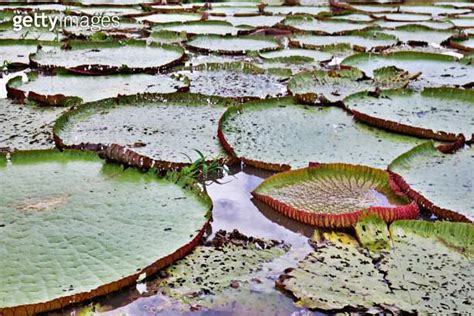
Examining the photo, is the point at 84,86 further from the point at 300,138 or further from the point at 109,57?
the point at 300,138

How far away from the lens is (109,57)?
3645 mm

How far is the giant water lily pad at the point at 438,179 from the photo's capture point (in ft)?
5.69

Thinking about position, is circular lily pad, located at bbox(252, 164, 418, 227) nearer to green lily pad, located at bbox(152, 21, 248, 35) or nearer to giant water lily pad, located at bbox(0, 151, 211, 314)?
giant water lily pad, located at bbox(0, 151, 211, 314)

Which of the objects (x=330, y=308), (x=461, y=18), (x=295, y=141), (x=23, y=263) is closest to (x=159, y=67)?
(x=295, y=141)

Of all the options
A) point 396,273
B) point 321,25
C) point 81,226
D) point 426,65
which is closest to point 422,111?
point 426,65

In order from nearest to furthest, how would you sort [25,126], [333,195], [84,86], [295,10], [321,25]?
[333,195]
[25,126]
[84,86]
[321,25]
[295,10]

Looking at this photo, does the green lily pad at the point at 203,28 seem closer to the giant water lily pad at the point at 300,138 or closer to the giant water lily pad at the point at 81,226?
the giant water lily pad at the point at 300,138

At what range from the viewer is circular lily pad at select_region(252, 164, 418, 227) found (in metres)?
1.67

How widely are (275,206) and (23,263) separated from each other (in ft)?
2.58

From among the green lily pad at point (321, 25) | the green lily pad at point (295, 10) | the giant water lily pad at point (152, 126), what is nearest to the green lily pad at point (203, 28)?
the green lily pad at point (321, 25)

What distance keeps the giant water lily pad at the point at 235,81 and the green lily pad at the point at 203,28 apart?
126 cm

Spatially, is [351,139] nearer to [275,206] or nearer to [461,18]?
[275,206]

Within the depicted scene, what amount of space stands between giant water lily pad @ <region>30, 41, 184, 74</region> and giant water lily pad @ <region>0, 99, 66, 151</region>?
0.60 m

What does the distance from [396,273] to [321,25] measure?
14.6ft
